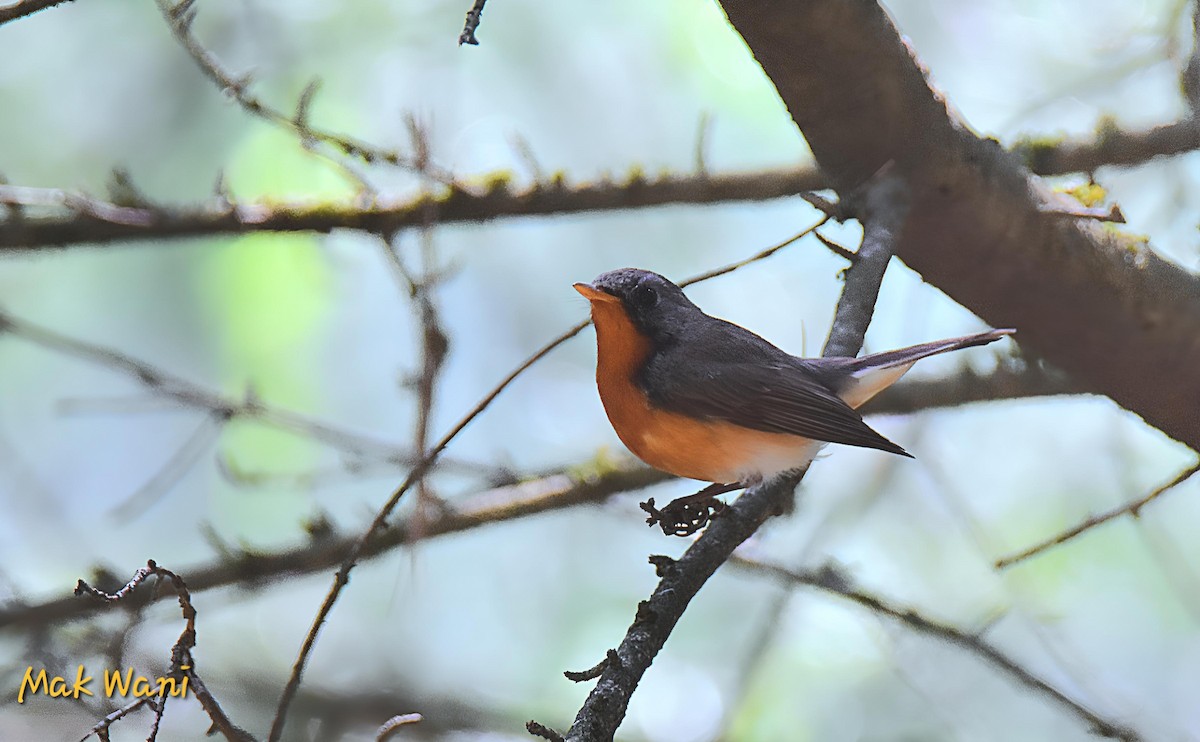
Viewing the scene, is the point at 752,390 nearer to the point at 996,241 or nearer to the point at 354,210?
the point at 996,241

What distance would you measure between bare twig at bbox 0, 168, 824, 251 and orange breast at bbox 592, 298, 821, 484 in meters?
0.80

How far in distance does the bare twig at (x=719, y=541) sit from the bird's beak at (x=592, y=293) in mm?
566

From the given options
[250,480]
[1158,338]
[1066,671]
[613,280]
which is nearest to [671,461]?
[613,280]

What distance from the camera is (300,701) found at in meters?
3.97

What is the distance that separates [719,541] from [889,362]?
2.54 ft

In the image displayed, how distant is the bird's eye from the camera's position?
2686mm

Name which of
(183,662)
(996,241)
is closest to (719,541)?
(183,662)

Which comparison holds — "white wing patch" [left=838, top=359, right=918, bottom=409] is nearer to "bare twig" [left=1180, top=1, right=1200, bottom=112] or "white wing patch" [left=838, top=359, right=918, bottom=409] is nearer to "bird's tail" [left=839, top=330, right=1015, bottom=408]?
"bird's tail" [left=839, top=330, right=1015, bottom=408]

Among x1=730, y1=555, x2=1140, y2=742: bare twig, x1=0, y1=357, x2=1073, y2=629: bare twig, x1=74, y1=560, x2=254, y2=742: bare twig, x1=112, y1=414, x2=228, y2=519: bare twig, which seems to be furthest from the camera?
x1=112, y1=414, x2=228, y2=519: bare twig

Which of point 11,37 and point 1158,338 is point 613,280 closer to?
point 1158,338

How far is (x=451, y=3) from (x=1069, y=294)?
247 centimetres

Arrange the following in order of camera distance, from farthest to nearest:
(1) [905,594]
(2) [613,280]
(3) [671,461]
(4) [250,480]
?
(1) [905,594]
(4) [250,480]
(2) [613,280]
(3) [671,461]

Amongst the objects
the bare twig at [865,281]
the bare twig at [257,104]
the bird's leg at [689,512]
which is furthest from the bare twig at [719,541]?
the bare twig at [257,104]

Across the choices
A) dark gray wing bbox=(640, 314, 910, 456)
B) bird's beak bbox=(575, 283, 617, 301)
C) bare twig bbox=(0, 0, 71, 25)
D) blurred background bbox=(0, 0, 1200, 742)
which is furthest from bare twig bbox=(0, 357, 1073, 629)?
bare twig bbox=(0, 0, 71, 25)
